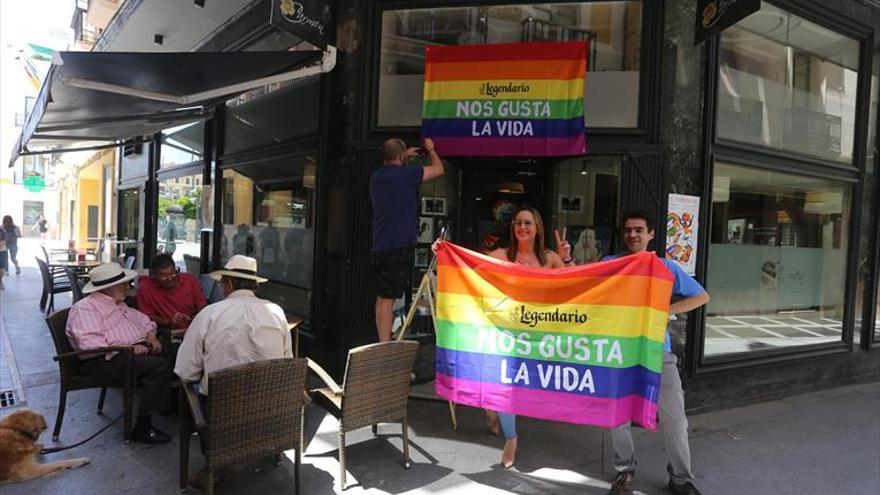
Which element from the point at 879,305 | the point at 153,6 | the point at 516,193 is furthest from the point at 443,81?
the point at 879,305

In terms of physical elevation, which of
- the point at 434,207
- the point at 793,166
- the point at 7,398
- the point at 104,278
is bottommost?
the point at 7,398

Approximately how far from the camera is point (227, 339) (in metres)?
3.21

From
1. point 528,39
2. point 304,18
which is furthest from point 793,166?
point 304,18

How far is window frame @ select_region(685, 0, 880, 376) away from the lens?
202 inches

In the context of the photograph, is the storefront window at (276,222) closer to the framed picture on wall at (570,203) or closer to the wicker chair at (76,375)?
the wicker chair at (76,375)

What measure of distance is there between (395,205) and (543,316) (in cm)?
165

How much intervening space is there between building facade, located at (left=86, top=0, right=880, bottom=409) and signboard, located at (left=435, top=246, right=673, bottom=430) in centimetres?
181

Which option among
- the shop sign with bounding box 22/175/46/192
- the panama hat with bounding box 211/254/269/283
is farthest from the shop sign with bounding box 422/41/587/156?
the shop sign with bounding box 22/175/46/192

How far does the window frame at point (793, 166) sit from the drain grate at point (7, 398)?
624cm

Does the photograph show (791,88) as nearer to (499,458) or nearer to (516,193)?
(516,193)

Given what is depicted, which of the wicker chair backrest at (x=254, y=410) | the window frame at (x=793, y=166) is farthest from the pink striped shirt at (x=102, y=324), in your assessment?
the window frame at (x=793, y=166)

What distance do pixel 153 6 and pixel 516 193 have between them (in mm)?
5725

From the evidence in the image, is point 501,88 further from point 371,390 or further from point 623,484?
point 623,484

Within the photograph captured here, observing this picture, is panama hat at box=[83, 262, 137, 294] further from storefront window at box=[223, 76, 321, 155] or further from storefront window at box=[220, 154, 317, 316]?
storefront window at box=[223, 76, 321, 155]
